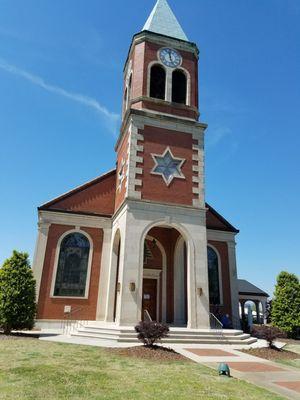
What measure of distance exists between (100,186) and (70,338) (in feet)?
34.8

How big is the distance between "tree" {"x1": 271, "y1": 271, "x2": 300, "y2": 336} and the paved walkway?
7.70m

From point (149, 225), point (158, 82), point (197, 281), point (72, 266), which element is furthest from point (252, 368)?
point (158, 82)

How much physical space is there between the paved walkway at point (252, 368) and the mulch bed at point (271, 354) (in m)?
0.42

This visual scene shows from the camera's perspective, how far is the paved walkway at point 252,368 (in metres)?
7.11

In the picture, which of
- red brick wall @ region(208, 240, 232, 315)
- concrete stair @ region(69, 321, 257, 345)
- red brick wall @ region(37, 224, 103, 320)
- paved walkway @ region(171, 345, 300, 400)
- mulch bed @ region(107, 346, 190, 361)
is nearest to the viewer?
paved walkway @ region(171, 345, 300, 400)

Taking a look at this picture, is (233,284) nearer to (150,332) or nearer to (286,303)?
(286,303)

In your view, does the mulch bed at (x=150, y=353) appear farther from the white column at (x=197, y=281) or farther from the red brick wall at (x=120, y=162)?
the red brick wall at (x=120, y=162)

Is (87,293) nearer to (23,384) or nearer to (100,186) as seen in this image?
(100,186)

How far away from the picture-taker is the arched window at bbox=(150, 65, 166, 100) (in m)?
21.4

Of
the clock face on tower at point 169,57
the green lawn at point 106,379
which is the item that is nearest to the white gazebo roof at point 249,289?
the clock face on tower at point 169,57

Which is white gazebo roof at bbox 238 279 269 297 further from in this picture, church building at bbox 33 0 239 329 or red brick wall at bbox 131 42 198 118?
red brick wall at bbox 131 42 198 118

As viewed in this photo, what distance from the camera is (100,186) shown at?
72.0ft

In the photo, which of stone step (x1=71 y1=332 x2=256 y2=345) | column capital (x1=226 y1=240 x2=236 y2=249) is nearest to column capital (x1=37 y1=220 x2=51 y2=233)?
stone step (x1=71 y1=332 x2=256 y2=345)

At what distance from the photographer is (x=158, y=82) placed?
21.8m
